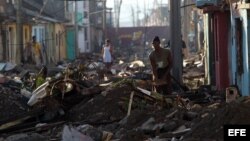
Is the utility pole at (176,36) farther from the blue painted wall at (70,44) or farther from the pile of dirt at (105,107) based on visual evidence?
the blue painted wall at (70,44)

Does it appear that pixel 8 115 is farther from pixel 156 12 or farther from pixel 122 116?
pixel 156 12

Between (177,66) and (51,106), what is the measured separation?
21.3 ft

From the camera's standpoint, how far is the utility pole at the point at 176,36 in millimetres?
18766

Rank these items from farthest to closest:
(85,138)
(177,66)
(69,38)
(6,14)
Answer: (69,38) → (6,14) → (177,66) → (85,138)

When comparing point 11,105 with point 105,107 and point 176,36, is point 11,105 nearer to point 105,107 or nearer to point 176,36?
point 105,107

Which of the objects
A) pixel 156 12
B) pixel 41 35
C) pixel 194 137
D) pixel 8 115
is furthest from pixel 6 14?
pixel 156 12

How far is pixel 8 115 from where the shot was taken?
44.9ft

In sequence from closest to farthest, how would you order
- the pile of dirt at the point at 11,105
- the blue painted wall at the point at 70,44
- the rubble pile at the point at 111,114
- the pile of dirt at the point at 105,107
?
the rubble pile at the point at 111,114
the pile of dirt at the point at 105,107
the pile of dirt at the point at 11,105
the blue painted wall at the point at 70,44

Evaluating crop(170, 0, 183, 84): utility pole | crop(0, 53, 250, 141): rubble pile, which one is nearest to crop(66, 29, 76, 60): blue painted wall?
crop(170, 0, 183, 84): utility pole

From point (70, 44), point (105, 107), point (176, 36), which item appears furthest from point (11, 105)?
point (70, 44)

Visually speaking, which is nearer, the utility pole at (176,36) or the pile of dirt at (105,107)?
the pile of dirt at (105,107)

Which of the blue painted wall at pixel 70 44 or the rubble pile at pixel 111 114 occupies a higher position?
the blue painted wall at pixel 70 44

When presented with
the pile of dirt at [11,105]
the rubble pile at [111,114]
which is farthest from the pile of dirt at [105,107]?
the pile of dirt at [11,105]

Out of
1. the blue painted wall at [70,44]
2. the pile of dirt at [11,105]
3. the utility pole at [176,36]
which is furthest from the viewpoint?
the blue painted wall at [70,44]
